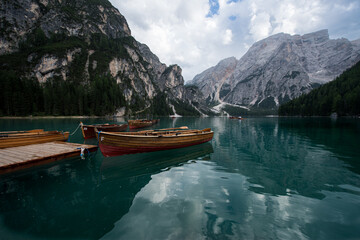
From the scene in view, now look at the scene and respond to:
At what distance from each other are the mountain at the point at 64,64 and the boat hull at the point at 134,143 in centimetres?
9348

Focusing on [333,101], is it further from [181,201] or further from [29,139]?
[29,139]

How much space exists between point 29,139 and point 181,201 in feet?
57.4

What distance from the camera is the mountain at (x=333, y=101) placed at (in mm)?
90656

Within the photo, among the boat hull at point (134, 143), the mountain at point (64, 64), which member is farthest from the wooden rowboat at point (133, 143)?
the mountain at point (64, 64)

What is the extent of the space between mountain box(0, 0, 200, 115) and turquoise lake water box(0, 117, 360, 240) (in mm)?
96809

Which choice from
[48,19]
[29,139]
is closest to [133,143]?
[29,139]

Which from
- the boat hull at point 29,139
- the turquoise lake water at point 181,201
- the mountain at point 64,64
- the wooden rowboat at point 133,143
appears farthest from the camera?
the mountain at point 64,64

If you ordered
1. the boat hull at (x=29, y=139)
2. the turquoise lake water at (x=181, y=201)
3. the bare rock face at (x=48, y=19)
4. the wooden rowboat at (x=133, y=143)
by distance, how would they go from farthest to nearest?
the bare rock face at (x=48, y=19) → the boat hull at (x=29, y=139) → the wooden rowboat at (x=133, y=143) → the turquoise lake water at (x=181, y=201)

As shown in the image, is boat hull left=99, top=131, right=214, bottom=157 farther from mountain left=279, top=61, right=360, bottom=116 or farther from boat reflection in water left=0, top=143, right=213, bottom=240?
mountain left=279, top=61, right=360, bottom=116

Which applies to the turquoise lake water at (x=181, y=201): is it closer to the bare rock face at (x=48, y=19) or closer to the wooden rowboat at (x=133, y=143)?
the wooden rowboat at (x=133, y=143)

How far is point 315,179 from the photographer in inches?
373

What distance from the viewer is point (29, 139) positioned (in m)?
15.1

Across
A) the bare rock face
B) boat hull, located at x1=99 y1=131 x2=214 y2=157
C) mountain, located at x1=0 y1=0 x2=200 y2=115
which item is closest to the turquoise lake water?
boat hull, located at x1=99 y1=131 x2=214 y2=157

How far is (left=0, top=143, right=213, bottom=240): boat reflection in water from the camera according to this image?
17.0 feet
